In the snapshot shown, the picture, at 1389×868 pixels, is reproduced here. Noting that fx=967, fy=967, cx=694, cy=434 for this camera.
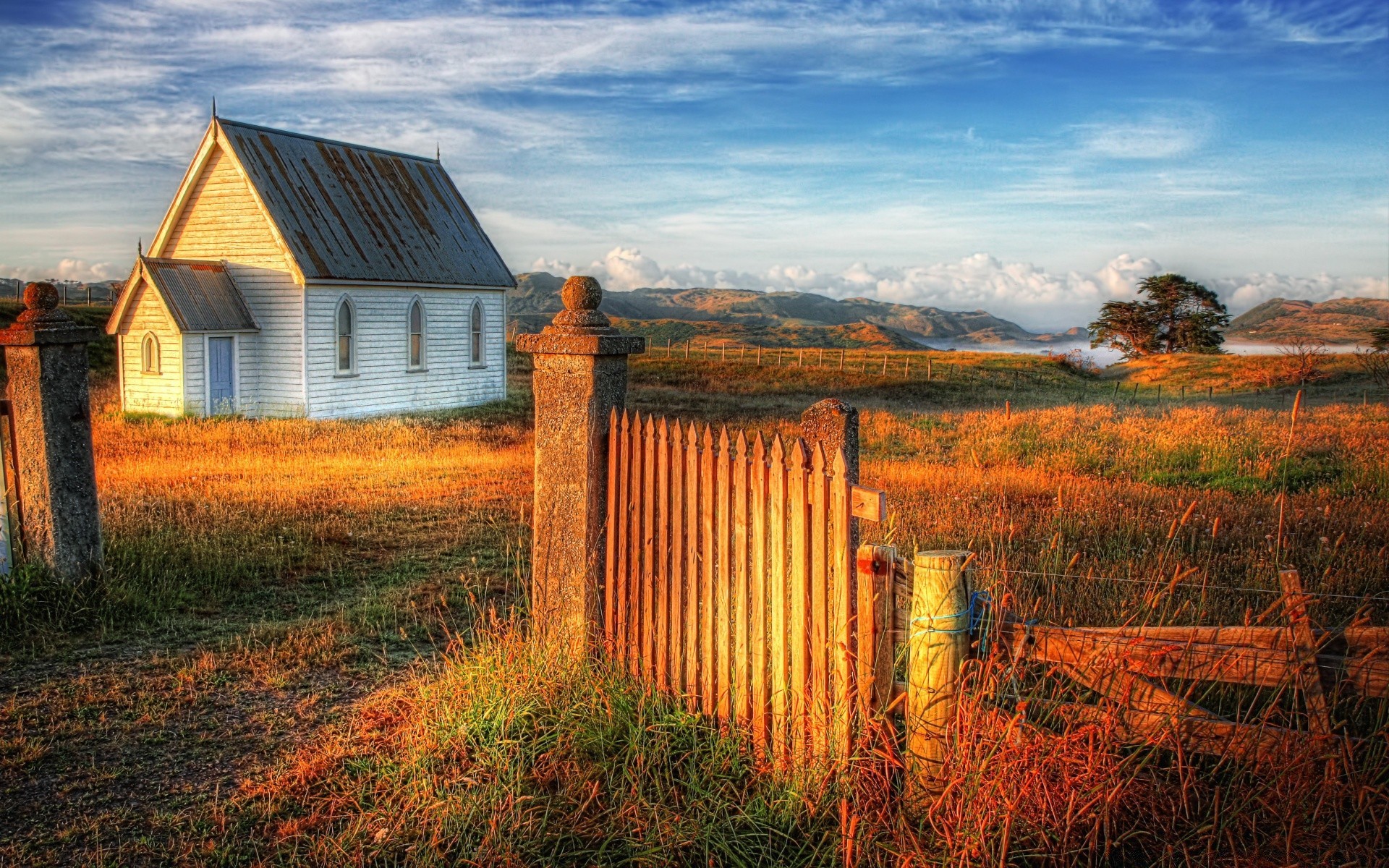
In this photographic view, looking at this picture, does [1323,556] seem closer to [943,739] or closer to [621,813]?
[943,739]

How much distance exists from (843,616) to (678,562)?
4.18 feet

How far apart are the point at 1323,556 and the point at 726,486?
22.1 feet

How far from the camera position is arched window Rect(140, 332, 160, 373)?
2292 cm

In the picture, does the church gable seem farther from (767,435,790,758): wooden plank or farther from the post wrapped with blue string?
the post wrapped with blue string

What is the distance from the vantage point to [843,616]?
12.6 ft

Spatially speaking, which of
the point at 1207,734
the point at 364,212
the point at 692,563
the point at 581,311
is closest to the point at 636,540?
the point at 692,563

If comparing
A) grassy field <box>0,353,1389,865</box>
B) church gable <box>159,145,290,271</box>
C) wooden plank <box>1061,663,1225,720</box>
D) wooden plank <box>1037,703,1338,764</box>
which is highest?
church gable <box>159,145,290,271</box>

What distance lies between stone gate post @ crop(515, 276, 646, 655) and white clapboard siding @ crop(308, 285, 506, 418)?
62.9 ft

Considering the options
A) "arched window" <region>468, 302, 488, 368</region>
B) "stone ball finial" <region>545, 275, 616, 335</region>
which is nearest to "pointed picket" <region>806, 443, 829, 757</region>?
"stone ball finial" <region>545, 275, 616, 335</region>

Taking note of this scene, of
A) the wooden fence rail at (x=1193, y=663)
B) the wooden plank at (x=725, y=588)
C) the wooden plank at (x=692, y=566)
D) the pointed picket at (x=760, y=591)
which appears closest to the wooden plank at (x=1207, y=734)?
→ the wooden fence rail at (x=1193, y=663)

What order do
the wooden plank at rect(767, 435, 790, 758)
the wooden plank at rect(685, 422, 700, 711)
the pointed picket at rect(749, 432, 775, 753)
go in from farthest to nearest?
the wooden plank at rect(685, 422, 700, 711) → the pointed picket at rect(749, 432, 775, 753) → the wooden plank at rect(767, 435, 790, 758)

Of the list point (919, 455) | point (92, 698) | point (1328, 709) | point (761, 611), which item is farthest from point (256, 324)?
point (1328, 709)

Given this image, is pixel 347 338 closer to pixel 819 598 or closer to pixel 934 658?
pixel 819 598

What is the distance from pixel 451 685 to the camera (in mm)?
5328
